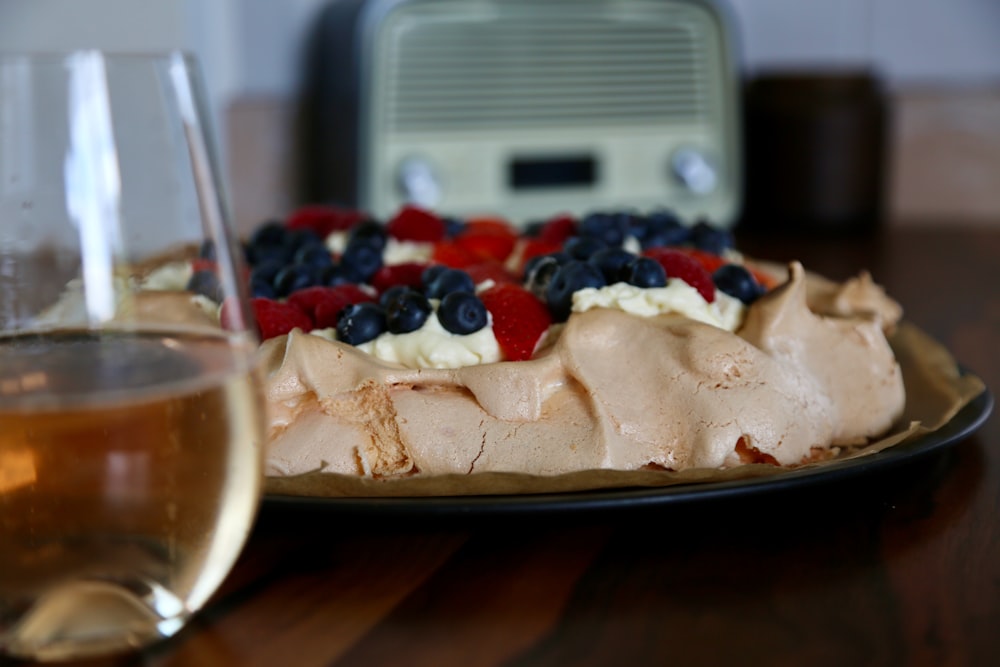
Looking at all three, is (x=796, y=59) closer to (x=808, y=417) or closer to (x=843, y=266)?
(x=843, y=266)

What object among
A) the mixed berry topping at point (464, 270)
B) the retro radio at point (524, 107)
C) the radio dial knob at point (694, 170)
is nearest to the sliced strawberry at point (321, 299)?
the mixed berry topping at point (464, 270)

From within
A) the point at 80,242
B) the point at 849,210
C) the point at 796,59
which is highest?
the point at 80,242

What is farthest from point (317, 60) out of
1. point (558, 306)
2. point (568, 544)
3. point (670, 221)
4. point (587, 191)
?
point (568, 544)

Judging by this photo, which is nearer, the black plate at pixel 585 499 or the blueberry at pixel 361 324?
the black plate at pixel 585 499

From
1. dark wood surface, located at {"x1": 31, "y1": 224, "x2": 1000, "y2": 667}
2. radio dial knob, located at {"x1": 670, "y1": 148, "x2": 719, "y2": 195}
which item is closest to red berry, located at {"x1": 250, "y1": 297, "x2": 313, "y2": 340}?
dark wood surface, located at {"x1": 31, "y1": 224, "x2": 1000, "y2": 667}

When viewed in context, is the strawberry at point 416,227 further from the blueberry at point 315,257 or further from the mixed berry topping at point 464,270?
the blueberry at point 315,257

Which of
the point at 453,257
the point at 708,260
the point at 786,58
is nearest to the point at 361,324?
the point at 453,257

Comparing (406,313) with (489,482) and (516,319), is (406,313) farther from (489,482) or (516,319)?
(489,482)
